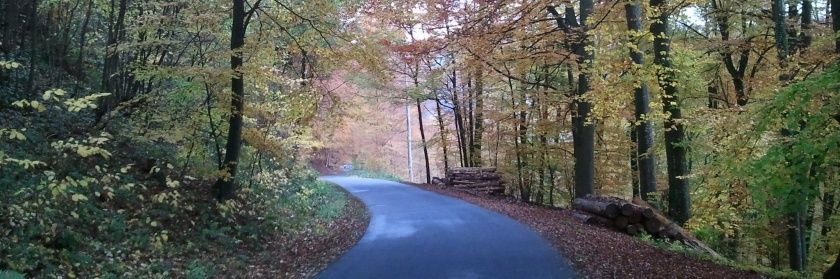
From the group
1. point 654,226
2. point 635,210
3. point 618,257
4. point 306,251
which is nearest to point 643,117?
point 635,210

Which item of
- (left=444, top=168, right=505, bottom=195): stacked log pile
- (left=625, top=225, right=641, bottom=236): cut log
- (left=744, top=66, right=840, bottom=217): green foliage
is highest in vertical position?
(left=744, top=66, right=840, bottom=217): green foliage

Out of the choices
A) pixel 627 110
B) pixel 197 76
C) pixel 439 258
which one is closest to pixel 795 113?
pixel 439 258

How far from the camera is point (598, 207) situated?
13.0m

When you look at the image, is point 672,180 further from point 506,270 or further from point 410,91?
point 410,91

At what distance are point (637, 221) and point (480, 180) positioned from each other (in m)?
10.2

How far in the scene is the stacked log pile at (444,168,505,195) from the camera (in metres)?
22.2

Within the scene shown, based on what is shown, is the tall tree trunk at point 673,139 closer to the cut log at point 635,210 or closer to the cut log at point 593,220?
the cut log at point 635,210

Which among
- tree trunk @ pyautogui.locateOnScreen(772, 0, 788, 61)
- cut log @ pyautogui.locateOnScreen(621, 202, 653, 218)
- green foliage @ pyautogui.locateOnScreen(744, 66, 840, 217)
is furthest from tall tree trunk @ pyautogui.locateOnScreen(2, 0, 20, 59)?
tree trunk @ pyautogui.locateOnScreen(772, 0, 788, 61)

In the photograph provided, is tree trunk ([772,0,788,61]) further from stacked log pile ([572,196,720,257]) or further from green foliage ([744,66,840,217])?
stacked log pile ([572,196,720,257])

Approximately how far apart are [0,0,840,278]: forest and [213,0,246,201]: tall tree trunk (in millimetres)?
44

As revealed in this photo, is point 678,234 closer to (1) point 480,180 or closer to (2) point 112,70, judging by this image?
(1) point 480,180

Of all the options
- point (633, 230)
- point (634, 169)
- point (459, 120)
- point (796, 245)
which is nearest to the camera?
point (633, 230)

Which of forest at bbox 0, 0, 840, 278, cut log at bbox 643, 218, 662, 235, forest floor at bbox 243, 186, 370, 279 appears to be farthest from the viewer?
cut log at bbox 643, 218, 662, 235

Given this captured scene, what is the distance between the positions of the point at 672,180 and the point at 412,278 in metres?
8.73
